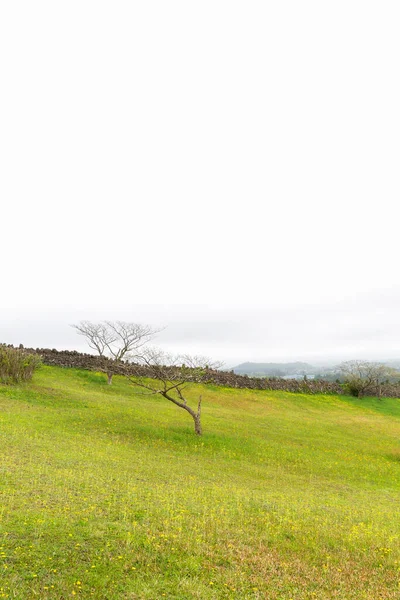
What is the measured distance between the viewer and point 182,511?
38.8 feet

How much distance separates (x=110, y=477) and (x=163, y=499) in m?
3.20

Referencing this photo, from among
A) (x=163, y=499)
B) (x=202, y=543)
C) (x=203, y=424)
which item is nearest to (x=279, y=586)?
(x=202, y=543)

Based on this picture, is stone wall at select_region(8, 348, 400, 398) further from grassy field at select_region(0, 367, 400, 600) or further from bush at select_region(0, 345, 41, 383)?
grassy field at select_region(0, 367, 400, 600)

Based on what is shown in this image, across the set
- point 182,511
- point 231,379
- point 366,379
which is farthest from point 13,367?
point 366,379

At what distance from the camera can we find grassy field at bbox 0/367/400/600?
7.95m

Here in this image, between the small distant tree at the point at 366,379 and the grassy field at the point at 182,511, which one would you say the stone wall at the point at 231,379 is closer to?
the small distant tree at the point at 366,379

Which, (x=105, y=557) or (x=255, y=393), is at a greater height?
(x=105, y=557)

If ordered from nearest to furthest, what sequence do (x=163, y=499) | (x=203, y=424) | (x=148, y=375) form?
(x=163, y=499) → (x=203, y=424) → (x=148, y=375)

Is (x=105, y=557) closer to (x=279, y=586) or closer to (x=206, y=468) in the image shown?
(x=279, y=586)

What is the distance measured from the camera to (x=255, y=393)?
57.7 metres

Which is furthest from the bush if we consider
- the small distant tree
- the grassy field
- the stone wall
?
the small distant tree

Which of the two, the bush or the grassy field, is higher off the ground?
the bush

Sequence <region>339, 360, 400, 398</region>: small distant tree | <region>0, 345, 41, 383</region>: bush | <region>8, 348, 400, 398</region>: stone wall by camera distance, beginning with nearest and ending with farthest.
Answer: <region>0, 345, 41, 383</region>: bush
<region>8, 348, 400, 398</region>: stone wall
<region>339, 360, 400, 398</region>: small distant tree

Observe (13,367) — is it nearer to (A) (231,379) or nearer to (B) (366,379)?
(A) (231,379)
